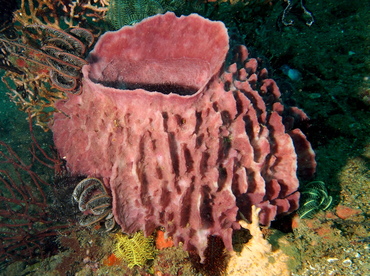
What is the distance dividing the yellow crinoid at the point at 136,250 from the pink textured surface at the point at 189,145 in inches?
15.3

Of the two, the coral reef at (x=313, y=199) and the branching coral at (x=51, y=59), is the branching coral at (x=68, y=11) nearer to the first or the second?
the branching coral at (x=51, y=59)

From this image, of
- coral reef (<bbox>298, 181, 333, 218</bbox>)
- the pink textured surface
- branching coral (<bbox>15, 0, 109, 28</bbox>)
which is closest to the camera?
the pink textured surface

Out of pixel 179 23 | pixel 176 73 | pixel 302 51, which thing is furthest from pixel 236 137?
pixel 302 51

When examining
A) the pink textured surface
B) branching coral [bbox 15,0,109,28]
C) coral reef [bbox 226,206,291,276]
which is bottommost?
coral reef [bbox 226,206,291,276]

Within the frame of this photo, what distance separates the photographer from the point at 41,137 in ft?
25.9

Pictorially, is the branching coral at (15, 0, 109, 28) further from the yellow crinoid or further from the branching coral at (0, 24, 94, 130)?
the yellow crinoid

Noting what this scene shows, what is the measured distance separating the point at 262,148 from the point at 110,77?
2066mm

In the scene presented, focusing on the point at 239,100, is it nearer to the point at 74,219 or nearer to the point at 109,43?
the point at 109,43

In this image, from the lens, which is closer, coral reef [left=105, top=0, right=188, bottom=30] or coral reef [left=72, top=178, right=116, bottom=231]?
coral reef [left=72, top=178, right=116, bottom=231]

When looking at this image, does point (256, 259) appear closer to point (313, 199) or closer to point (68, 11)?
point (313, 199)

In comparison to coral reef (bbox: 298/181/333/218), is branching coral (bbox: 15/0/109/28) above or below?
above

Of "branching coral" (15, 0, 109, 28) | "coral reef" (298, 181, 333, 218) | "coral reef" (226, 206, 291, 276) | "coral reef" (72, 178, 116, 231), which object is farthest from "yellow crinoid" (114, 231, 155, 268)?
"branching coral" (15, 0, 109, 28)

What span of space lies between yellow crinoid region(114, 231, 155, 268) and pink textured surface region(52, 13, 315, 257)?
1.27 ft

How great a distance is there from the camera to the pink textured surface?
2205mm
